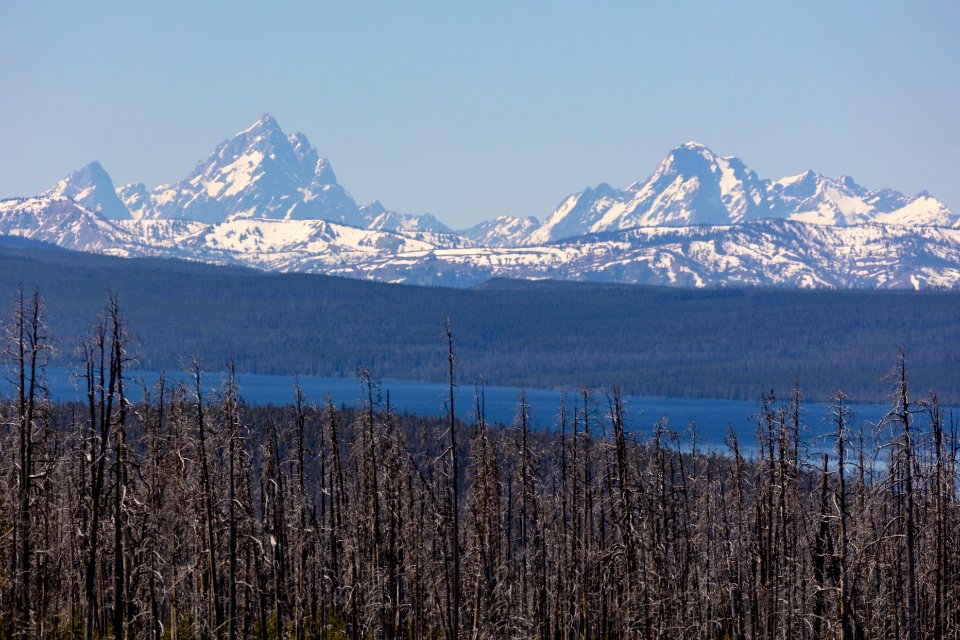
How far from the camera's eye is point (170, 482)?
5291cm

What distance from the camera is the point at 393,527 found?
168 ft

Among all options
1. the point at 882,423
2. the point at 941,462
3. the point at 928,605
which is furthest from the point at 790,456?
the point at 928,605

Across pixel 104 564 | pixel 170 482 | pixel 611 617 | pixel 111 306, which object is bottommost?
pixel 611 617

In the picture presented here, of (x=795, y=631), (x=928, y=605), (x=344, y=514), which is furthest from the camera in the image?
(x=344, y=514)

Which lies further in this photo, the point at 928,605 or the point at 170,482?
the point at 928,605

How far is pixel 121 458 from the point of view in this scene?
119 feet

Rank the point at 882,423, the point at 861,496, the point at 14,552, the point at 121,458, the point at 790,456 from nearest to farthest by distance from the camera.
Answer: the point at 882,423 < the point at 121,458 < the point at 14,552 < the point at 790,456 < the point at 861,496

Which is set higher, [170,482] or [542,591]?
[170,482]

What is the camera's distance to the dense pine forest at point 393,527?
3759 centimetres

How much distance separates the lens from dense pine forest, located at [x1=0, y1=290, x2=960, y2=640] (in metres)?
37.6

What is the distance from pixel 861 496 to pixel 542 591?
16201 millimetres

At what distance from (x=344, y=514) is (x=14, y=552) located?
29.9 metres

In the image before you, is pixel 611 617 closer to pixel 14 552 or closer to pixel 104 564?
pixel 104 564

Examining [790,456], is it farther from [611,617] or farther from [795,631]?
[611,617]
